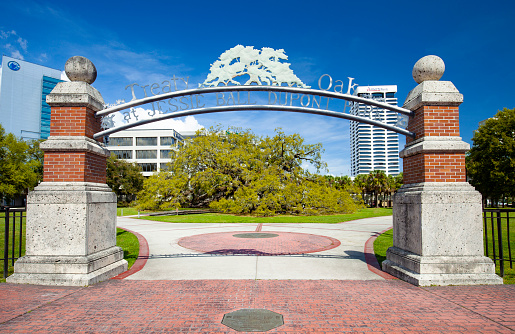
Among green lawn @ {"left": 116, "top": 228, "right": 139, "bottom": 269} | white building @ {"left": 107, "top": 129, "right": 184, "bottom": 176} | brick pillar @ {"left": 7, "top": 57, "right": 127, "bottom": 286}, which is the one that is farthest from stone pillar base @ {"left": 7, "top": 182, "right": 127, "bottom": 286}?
white building @ {"left": 107, "top": 129, "right": 184, "bottom": 176}

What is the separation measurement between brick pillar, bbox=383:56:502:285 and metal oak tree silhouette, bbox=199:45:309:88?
8.83 feet

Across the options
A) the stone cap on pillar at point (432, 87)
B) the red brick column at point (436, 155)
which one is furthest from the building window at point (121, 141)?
the red brick column at point (436, 155)

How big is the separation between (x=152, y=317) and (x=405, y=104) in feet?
20.9

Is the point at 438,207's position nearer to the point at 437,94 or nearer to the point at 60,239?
the point at 437,94

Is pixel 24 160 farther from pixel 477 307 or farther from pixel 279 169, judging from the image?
pixel 477 307

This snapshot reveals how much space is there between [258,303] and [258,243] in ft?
19.1

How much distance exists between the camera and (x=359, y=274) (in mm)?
6434

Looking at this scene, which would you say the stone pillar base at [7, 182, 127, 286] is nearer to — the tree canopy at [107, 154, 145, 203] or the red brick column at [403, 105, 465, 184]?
the red brick column at [403, 105, 465, 184]

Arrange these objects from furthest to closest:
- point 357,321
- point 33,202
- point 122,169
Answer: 1. point 122,169
2. point 33,202
3. point 357,321

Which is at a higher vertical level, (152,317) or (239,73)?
(239,73)

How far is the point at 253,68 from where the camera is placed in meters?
7.09

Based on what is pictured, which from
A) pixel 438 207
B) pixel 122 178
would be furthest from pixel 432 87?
pixel 122 178

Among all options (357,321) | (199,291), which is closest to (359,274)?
(357,321)

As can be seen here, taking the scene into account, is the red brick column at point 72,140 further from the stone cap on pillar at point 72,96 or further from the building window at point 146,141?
the building window at point 146,141
